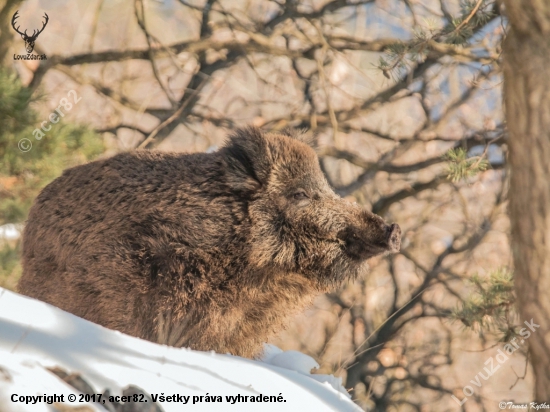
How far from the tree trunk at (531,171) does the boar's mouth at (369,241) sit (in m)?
1.09

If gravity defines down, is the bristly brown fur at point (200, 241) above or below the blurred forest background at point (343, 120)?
below

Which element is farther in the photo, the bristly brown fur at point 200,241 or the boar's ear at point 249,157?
the boar's ear at point 249,157

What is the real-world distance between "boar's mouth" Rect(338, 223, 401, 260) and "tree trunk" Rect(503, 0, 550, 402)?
109cm

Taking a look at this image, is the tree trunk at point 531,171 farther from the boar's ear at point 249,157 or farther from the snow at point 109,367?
the snow at point 109,367

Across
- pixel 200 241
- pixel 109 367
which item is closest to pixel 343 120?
pixel 200 241

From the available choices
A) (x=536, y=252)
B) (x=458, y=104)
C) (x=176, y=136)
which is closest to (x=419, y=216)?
(x=458, y=104)

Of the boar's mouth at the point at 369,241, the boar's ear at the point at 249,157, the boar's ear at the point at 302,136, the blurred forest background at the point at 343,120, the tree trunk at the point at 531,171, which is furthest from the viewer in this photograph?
the blurred forest background at the point at 343,120

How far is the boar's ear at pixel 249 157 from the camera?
407cm

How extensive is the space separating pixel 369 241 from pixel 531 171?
1.30 meters

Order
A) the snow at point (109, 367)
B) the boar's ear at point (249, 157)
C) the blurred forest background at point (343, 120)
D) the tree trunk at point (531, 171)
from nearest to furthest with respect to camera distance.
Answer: the snow at point (109, 367), the boar's ear at point (249, 157), the tree trunk at point (531, 171), the blurred forest background at point (343, 120)

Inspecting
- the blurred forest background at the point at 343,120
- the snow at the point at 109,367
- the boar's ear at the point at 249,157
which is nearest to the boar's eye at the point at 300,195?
the boar's ear at the point at 249,157

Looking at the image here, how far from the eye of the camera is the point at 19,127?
5.86m

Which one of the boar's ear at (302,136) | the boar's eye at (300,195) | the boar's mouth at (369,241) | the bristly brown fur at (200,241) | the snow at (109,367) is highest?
the boar's ear at (302,136)

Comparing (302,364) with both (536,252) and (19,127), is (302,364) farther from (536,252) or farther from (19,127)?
(19,127)
